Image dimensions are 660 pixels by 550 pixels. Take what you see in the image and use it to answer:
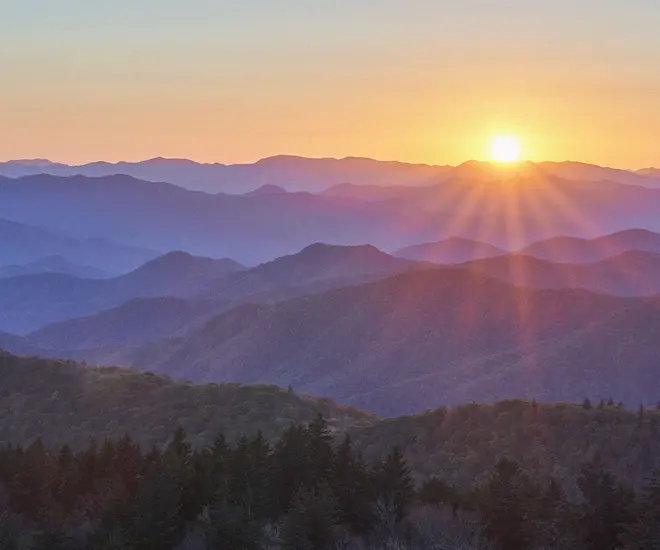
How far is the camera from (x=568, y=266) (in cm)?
15875

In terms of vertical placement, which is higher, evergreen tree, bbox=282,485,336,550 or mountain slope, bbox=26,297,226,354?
mountain slope, bbox=26,297,226,354

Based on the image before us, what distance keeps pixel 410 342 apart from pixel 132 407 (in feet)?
236

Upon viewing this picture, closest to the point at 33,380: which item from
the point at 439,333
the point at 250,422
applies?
the point at 250,422

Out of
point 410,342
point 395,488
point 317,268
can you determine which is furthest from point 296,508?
point 317,268

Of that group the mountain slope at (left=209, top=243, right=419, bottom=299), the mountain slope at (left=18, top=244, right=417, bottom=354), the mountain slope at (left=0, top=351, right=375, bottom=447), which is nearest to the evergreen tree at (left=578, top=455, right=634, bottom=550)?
the mountain slope at (left=0, top=351, right=375, bottom=447)

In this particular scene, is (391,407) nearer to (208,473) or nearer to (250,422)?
(250,422)

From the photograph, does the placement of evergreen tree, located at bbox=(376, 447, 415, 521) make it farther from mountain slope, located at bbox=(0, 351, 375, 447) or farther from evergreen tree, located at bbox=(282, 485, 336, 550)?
mountain slope, located at bbox=(0, 351, 375, 447)

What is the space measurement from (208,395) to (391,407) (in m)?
48.0

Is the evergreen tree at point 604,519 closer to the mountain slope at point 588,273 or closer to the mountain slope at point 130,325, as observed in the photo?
the mountain slope at point 588,273

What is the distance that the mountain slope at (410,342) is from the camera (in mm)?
97188

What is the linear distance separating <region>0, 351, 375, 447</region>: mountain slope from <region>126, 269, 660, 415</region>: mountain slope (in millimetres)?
45335

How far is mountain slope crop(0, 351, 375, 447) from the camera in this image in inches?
1817

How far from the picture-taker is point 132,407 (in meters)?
50.5

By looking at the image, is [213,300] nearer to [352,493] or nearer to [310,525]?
[352,493]
